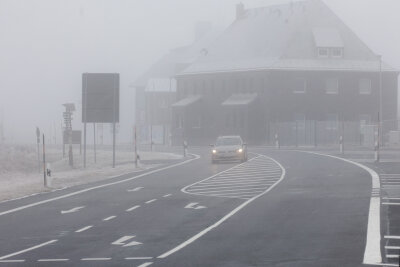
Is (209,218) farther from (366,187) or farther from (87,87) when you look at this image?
(87,87)

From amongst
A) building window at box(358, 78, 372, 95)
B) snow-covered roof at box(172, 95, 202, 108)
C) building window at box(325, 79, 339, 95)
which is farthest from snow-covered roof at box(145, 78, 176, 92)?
building window at box(358, 78, 372, 95)

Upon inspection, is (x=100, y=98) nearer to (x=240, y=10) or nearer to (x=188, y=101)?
(x=188, y=101)

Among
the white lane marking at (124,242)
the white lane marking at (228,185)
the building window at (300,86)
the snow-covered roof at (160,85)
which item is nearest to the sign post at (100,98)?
the white lane marking at (228,185)

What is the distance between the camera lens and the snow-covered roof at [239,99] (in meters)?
85.1

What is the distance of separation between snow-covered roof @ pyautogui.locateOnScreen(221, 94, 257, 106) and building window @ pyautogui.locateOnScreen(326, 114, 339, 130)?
765cm

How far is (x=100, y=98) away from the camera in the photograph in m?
45.1

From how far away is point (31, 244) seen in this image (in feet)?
52.1

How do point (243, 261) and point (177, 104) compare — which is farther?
point (177, 104)

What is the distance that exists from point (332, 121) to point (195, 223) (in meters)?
66.5

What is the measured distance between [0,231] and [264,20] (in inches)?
3084

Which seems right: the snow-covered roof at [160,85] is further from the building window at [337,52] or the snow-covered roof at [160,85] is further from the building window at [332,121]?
the building window at [332,121]

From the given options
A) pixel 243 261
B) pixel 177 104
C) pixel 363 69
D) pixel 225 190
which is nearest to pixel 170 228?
pixel 243 261

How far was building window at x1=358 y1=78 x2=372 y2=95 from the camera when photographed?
280ft

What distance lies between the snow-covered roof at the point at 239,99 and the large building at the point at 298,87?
89 mm
